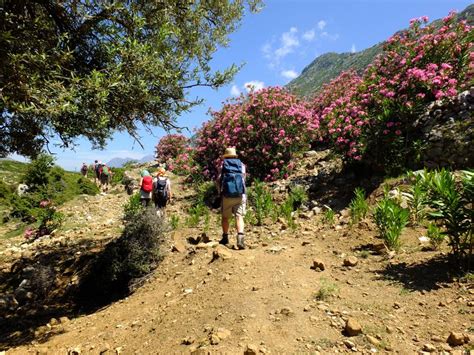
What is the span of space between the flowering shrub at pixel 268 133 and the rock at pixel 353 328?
31.1 ft

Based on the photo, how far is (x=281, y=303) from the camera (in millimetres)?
4277

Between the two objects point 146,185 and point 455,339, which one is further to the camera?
point 146,185

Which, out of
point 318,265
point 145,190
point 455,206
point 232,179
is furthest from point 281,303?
point 145,190

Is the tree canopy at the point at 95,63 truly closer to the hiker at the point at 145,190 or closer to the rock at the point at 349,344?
the hiker at the point at 145,190

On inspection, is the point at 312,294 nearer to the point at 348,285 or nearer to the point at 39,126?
the point at 348,285

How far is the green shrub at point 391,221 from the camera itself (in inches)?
229

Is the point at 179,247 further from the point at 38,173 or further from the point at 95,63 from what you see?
the point at 38,173

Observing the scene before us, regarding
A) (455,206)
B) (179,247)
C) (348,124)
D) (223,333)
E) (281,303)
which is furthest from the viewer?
(348,124)

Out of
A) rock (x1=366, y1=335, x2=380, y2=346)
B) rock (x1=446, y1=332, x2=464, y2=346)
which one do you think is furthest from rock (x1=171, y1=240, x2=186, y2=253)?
rock (x1=446, y1=332, x2=464, y2=346)

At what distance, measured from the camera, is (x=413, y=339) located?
3520mm

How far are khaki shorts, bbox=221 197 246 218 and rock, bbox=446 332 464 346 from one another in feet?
13.6

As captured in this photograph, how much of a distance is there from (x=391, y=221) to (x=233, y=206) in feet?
9.87

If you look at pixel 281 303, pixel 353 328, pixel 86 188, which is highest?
pixel 86 188

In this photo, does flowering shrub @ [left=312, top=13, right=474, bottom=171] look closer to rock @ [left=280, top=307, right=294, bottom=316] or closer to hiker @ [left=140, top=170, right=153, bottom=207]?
hiker @ [left=140, top=170, right=153, bottom=207]
